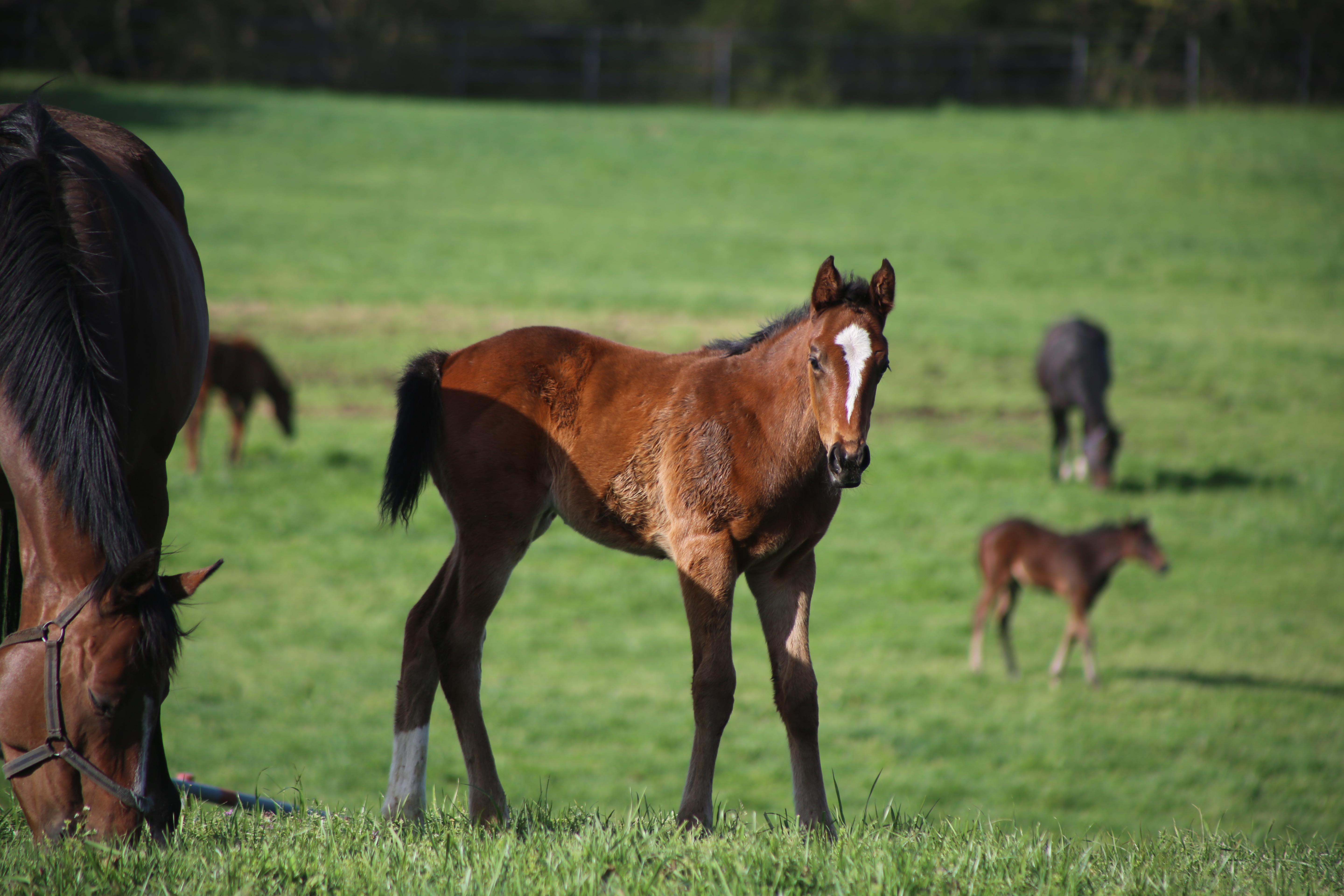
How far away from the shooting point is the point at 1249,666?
10586 millimetres

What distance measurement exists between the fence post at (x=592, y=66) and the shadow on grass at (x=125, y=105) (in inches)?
458

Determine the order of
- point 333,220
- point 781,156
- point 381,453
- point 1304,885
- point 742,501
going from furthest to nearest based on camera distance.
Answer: point 781,156, point 333,220, point 381,453, point 742,501, point 1304,885

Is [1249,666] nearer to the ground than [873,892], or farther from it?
nearer to the ground

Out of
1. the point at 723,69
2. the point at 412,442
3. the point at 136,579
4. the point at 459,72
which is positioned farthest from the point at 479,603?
the point at 459,72

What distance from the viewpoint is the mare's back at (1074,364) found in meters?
15.6

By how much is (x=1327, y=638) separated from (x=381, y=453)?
35.6 ft

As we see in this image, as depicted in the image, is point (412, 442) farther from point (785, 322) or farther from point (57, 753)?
point (57, 753)

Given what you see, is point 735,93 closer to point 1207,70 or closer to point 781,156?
point 781,156

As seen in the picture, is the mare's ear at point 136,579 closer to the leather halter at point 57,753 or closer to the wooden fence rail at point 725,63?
the leather halter at point 57,753

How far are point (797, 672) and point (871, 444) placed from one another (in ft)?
40.7

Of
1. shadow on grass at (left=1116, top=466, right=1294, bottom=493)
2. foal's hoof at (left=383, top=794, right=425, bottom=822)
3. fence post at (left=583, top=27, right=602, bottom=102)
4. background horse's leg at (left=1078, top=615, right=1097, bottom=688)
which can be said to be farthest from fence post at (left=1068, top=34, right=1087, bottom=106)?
foal's hoof at (left=383, top=794, right=425, bottom=822)

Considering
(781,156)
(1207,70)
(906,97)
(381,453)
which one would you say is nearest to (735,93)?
(906,97)

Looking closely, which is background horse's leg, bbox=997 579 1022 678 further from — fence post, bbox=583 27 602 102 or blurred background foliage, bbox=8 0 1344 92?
blurred background foliage, bbox=8 0 1344 92

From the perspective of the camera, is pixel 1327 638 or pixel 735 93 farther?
pixel 735 93
